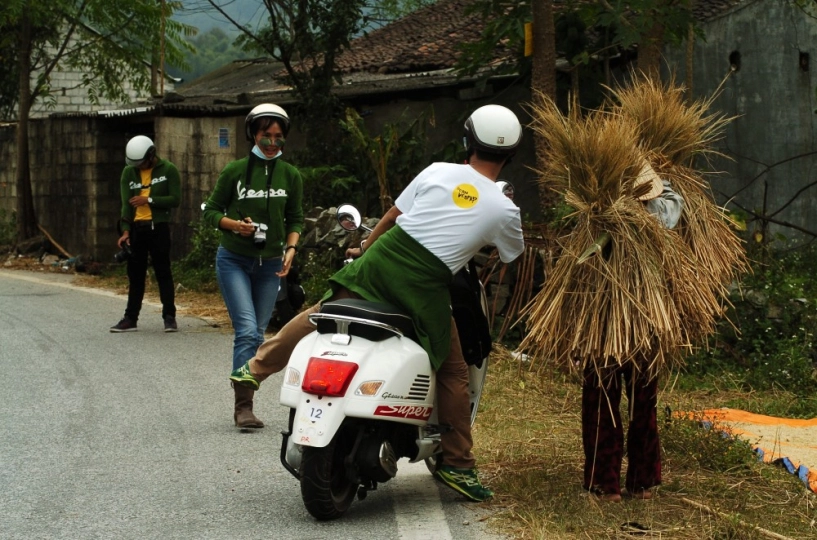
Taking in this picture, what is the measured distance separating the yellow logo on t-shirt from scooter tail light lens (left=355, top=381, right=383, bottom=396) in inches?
34.8

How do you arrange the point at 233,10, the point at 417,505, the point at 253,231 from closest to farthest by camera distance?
1. the point at 417,505
2. the point at 253,231
3. the point at 233,10

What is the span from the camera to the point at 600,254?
17.3ft

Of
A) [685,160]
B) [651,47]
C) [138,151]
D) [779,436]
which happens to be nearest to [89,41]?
[138,151]

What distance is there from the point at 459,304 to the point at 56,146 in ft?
53.0

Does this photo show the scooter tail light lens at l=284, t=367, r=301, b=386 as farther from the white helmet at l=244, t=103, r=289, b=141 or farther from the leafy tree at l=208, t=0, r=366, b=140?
the leafy tree at l=208, t=0, r=366, b=140

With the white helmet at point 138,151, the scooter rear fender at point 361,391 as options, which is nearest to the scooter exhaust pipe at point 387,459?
the scooter rear fender at point 361,391

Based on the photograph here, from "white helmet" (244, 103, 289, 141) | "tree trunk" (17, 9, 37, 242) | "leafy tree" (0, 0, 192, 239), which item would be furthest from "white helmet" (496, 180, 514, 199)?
"tree trunk" (17, 9, 37, 242)

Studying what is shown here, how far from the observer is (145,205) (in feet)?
37.8

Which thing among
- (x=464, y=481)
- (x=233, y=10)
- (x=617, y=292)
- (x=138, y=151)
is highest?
(x=233, y=10)

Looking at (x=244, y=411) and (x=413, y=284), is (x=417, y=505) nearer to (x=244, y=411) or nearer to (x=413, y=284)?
(x=413, y=284)

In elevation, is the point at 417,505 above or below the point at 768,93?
below

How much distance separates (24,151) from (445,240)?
17202 mm

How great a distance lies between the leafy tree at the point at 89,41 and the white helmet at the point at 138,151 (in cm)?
897

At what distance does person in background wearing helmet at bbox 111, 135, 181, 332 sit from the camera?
11.4m
